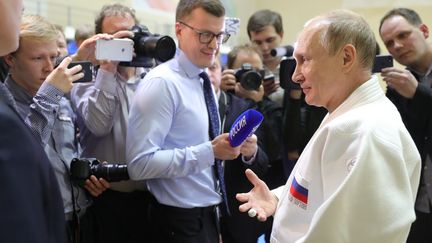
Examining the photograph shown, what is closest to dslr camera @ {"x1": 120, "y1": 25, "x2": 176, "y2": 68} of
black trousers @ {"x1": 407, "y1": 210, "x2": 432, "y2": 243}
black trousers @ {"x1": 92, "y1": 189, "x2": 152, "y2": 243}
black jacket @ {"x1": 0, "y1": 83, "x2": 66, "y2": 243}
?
black trousers @ {"x1": 92, "y1": 189, "x2": 152, "y2": 243}

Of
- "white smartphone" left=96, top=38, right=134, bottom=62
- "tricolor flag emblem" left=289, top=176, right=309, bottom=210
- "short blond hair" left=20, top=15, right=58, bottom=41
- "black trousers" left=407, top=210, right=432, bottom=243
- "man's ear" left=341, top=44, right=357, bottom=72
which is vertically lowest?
"black trousers" left=407, top=210, right=432, bottom=243

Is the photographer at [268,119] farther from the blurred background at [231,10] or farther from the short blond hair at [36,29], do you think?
the blurred background at [231,10]

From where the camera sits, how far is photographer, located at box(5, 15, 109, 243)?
1.47 m

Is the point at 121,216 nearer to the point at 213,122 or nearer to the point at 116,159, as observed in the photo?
the point at 116,159

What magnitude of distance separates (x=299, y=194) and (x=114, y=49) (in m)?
0.91

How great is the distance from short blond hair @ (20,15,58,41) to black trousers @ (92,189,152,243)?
2.12 feet

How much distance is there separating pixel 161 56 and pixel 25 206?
1032 mm

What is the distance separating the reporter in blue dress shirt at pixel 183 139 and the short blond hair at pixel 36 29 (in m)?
0.37

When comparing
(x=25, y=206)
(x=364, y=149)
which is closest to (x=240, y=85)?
(x=364, y=149)

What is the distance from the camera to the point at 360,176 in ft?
3.22

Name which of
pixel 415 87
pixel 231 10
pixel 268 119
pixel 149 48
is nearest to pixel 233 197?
pixel 268 119

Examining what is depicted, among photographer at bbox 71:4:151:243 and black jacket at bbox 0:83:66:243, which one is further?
photographer at bbox 71:4:151:243

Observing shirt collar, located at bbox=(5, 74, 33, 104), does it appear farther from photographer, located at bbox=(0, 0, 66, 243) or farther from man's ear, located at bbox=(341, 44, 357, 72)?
man's ear, located at bbox=(341, 44, 357, 72)

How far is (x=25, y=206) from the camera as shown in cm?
71
